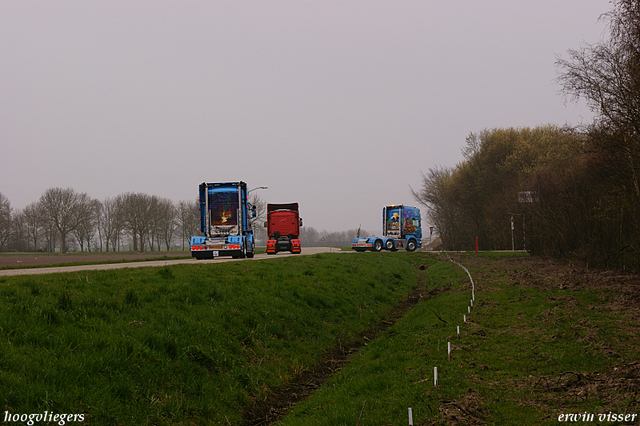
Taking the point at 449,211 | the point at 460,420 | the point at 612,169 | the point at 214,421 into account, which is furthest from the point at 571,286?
the point at 449,211

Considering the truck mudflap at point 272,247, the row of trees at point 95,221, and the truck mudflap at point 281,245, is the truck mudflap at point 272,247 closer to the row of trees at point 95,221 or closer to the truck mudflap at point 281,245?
the truck mudflap at point 281,245

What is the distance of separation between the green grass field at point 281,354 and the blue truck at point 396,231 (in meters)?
27.8

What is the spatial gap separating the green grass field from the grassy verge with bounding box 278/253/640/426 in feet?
0.09

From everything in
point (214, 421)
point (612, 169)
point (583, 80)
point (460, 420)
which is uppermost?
point (583, 80)

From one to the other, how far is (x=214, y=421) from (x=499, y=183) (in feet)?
158

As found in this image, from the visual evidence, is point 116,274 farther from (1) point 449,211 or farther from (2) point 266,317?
(1) point 449,211

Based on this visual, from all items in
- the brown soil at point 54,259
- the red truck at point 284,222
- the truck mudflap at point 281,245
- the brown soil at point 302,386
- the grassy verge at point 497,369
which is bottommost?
the brown soil at point 302,386

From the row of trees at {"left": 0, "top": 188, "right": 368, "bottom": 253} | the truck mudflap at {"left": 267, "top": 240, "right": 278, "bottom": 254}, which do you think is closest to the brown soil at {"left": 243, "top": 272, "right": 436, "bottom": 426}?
the truck mudflap at {"left": 267, "top": 240, "right": 278, "bottom": 254}

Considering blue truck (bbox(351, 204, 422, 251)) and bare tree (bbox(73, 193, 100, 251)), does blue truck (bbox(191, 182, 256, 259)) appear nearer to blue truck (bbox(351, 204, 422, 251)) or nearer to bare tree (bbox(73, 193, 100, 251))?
blue truck (bbox(351, 204, 422, 251))

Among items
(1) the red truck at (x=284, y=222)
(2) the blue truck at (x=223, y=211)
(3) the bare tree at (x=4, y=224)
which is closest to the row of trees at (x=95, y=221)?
A: (3) the bare tree at (x=4, y=224)

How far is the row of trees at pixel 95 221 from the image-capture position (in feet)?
235

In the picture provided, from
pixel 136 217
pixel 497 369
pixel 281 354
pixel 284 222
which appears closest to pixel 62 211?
pixel 136 217

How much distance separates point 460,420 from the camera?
17.0ft

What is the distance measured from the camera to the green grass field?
5603mm
